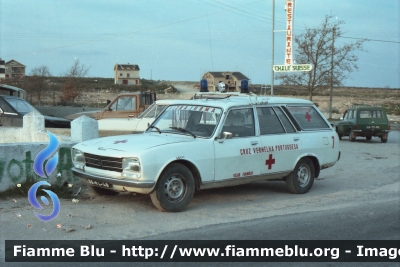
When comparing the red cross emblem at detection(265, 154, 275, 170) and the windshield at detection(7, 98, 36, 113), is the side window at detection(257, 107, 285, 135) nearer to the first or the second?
the red cross emblem at detection(265, 154, 275, 170)

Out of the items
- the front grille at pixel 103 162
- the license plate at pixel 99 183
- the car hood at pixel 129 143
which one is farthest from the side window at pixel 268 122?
the license plate at pixel 99 183

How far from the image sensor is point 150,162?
7297 mm

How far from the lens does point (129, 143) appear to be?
775 centimetres

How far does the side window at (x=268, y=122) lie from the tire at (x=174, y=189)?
186cm

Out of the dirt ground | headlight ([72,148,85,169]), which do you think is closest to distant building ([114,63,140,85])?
the dirt ground

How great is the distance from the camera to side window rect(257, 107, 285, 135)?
9093 mm

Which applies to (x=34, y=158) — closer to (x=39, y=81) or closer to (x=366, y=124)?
(x=366, y=124)

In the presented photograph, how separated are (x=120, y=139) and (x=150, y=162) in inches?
40.8

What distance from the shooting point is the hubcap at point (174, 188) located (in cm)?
763

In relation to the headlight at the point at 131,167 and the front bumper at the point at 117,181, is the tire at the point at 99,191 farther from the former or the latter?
the headlight at the point at 131,167

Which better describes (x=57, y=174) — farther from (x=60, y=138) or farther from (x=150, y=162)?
(x=150, y=162)

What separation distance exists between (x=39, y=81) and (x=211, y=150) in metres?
35.9

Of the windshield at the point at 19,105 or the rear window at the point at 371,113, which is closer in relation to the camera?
the windshield at the point at 19,105

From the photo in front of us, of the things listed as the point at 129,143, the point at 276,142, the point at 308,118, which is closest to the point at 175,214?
the point at 129,143
